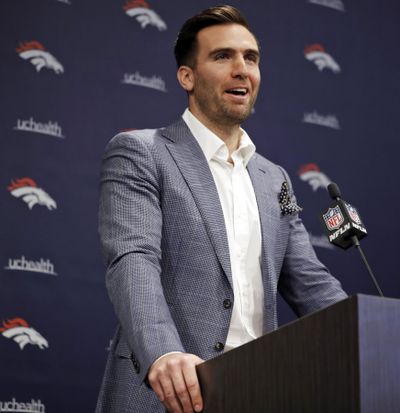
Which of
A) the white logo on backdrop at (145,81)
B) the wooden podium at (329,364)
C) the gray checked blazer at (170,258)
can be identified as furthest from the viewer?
the white logo on backdrop at (145,81)

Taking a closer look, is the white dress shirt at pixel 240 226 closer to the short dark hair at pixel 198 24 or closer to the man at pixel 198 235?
the man at pixel 198 235

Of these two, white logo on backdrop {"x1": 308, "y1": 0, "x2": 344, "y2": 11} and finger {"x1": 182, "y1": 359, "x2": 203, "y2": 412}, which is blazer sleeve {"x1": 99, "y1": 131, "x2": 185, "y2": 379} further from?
white logo on backdrop {"x1": 308, "y1": 0, "x2": 344, "y2": 11}

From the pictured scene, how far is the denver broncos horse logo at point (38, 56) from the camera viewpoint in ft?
12.9

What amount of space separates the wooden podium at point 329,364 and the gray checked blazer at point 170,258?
36cm

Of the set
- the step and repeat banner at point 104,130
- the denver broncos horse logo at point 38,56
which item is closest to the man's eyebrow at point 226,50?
the step and repeat banner at point 104,130

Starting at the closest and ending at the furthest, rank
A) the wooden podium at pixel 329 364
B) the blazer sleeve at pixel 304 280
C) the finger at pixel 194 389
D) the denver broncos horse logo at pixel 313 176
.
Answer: the wooden podium at pixel 329 364 → the finger at pixel 194 389 → the blazer sleeve at pixel 304 280 → the denver broncos horse logo at pixel 313 176

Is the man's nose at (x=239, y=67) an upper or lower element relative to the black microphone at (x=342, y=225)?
upper

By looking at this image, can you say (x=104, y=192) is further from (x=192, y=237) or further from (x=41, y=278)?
(x=41, y=278)

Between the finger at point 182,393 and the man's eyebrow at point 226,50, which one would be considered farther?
the man's eyebrow at point 226,50

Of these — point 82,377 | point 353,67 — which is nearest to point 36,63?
point 82,377

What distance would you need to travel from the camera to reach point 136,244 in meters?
2.00

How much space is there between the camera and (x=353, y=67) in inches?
184

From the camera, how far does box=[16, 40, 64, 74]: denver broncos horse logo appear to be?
3934 millimetres

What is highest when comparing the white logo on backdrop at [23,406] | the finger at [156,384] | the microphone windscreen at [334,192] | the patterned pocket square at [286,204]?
the patterned pocket square at [286,204]
